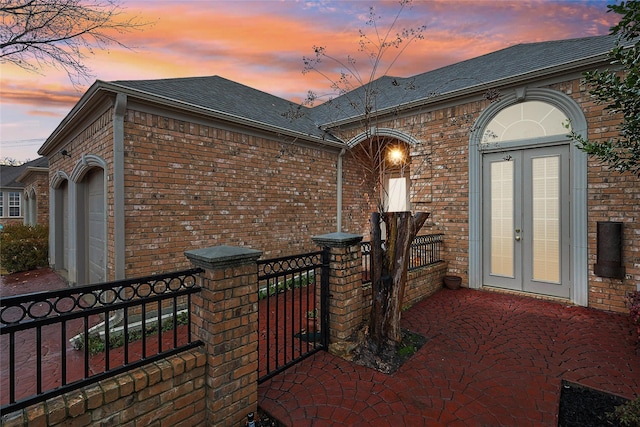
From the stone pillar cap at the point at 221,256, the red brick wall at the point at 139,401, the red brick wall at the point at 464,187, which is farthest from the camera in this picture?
the red brick wall at the point at 464,187

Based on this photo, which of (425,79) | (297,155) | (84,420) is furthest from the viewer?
(425,79)

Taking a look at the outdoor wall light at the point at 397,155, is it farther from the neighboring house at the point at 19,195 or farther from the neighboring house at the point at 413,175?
the neighboring house at the point at 19,195

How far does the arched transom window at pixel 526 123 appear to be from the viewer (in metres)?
5.34

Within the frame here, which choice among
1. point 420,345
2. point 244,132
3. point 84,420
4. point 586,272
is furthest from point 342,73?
point 586,272

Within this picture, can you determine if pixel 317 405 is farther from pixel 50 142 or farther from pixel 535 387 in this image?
pixel 50 142

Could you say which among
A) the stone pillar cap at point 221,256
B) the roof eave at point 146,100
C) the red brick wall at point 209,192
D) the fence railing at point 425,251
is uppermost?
the roof eave at point 146,100

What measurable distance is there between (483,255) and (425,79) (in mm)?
5434

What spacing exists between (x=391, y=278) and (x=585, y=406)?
2.03m

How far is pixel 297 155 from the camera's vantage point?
23.7 ft

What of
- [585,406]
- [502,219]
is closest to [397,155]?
[502,219]

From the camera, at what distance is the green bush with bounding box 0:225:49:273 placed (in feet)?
27.9

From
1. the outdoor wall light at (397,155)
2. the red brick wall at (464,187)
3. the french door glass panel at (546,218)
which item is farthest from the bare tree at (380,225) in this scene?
the french door glass panel at (546,218)

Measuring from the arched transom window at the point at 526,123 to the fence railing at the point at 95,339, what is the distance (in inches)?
241

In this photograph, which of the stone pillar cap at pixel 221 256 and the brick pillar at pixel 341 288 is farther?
the brick pillar at pixel 341 288
